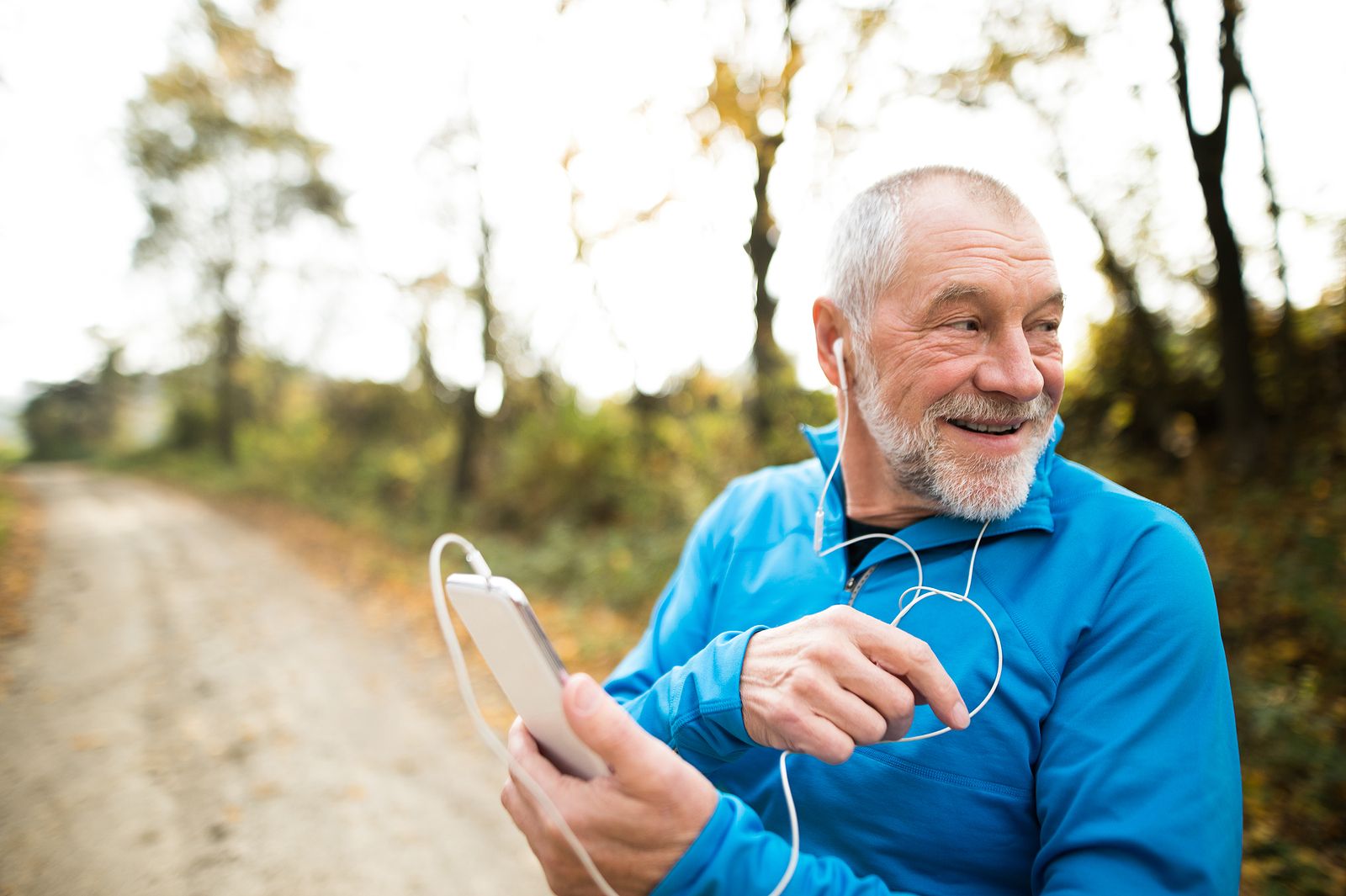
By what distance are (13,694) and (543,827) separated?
5852 millimetres

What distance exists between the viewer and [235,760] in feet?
13.7

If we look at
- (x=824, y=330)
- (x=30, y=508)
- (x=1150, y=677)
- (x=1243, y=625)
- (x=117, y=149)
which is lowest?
(x=30, y=508)

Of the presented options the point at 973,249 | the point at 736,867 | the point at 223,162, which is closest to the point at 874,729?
the point at 736,867

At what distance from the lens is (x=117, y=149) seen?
715 inches

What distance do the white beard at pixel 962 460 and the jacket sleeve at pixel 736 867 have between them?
765mm

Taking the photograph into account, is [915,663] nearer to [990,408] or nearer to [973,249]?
[990,408]

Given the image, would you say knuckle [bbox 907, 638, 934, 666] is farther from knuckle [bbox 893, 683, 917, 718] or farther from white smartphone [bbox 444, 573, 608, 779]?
white smartphone [bbox 444, 573, 608, 779]

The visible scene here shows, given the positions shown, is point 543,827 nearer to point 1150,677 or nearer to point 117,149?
point 1150,677

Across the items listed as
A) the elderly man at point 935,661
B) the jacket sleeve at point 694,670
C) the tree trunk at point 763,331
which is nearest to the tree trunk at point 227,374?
the tree trunk at point 763,331

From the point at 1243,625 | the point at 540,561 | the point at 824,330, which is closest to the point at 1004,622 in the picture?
the point at 824,330

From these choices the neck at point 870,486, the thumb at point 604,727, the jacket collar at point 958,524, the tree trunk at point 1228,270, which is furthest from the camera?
the tree trunk at point 1228,270

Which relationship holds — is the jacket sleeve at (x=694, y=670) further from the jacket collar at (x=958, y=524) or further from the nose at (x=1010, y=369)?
the nose at (x=1010, y=369)

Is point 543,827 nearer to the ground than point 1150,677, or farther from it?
nearer to the ground

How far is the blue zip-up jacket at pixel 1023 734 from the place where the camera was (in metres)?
1.10
